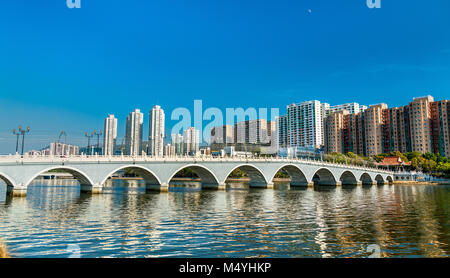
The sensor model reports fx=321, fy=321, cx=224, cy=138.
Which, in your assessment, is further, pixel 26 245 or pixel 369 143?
pixel 369 143

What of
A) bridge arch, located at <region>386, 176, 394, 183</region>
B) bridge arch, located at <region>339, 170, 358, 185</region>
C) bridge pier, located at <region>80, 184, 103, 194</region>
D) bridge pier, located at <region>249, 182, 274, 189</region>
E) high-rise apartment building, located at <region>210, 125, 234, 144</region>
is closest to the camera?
bridge pier, located at <region>80, 184, 103, 194</region>

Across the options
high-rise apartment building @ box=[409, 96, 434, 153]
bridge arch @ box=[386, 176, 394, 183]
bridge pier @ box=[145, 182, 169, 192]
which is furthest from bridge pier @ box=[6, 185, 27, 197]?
high-rise apartment building @ box=[409, 96, 434, 153]

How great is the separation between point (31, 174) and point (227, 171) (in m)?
29.0

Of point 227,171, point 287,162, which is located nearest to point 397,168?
point 287,162

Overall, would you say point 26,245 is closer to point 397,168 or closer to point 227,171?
point 227,171

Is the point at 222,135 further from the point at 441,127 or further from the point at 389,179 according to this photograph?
the point at 441,127

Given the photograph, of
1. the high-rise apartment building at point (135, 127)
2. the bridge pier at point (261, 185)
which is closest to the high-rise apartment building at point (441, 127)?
the bridge pier at point (261, 185)

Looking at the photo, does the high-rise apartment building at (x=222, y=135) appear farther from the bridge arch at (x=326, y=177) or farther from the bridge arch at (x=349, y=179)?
the bridge arch at (x=326, y=177)

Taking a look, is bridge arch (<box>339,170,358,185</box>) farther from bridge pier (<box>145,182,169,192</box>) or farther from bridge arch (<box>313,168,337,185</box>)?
bridge pier (<box>145,182,169,192</box>)

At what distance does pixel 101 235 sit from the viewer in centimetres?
1583

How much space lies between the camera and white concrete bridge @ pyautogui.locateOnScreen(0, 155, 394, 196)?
33969 millimetres

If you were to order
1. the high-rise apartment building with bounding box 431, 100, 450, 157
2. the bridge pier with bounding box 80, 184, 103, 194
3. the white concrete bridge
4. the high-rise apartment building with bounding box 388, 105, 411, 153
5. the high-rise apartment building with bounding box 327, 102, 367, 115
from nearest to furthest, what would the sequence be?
1. the white concrete bridge
2. the bridge pier with bounding box 80, 184, 103, 194
3. the high-rise apartment building with bounding box 431, 100, 450, 157
4. the high-rise apartment building with bounding box 388, 105, 411, 153
5. the high-rise apartment building with bounding box 327, 102, 367, 115
